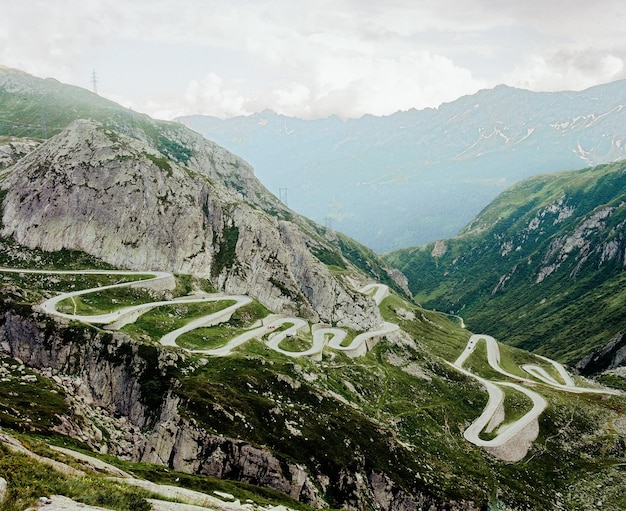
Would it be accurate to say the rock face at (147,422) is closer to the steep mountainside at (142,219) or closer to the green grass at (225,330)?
the green grass at (225,330)

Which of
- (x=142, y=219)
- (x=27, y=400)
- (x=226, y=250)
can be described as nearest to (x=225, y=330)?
(x=226, y=250)

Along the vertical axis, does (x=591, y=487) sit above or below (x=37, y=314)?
below

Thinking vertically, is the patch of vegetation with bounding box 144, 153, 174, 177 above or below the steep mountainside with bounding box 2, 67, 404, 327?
above

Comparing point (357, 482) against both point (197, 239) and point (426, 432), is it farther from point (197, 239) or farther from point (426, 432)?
point (197, 239)

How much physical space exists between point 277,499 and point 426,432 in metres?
59.8

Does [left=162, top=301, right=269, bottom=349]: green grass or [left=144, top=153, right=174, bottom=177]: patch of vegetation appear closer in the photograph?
[left=162, top=301, right=269, bottom=349]: green grass

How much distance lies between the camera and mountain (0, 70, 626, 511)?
59.9 meters

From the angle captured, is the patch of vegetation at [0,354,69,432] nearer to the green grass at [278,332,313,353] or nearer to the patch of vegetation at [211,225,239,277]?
the green grass at [278,332,313,353]

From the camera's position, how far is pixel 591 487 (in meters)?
104

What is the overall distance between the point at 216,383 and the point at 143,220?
8877cm

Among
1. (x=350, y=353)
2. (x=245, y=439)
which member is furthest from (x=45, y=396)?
(x=350, y=353)

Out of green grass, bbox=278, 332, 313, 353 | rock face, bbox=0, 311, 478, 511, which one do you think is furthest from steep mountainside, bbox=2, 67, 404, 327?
rock face, bbox=0, 311, 478, 511

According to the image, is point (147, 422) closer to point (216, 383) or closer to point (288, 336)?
point (216, 383)

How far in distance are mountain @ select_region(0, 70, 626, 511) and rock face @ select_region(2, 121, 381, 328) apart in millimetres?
622
